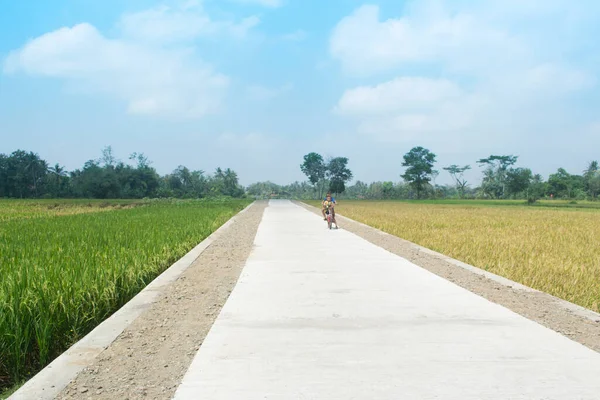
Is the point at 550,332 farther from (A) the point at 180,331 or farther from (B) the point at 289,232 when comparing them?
(B) the point at 289,232

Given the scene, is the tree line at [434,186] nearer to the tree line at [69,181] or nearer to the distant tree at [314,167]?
the distant tree at [314,167]

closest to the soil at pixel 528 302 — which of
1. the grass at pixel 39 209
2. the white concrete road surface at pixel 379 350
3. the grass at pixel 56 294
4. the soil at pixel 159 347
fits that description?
the white concrete road surface at pixel 379 350

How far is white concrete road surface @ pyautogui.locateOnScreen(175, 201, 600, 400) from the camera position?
3.17m

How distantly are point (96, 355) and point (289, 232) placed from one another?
11859 millimetres

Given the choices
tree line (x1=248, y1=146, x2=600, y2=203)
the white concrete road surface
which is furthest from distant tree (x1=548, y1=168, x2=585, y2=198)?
the white concrete road surface

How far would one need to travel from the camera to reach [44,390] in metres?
3.18

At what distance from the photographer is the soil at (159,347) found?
3264 millimetres

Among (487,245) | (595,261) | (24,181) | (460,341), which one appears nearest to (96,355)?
(460,341)

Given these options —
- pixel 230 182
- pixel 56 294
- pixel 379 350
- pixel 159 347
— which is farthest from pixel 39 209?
pixel 230 182

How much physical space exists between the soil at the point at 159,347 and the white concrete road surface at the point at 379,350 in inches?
6.8

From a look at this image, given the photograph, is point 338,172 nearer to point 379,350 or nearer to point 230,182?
point 230,182

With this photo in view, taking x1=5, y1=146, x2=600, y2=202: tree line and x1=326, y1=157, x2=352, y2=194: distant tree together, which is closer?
x1=5, y1=146, x2=600, y2=202: tree line

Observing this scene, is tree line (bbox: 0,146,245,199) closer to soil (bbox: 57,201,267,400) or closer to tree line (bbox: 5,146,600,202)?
tree line (bbox: 5,146,600,202)

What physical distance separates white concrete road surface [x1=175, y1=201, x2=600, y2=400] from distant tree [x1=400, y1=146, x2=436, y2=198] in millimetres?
92678
